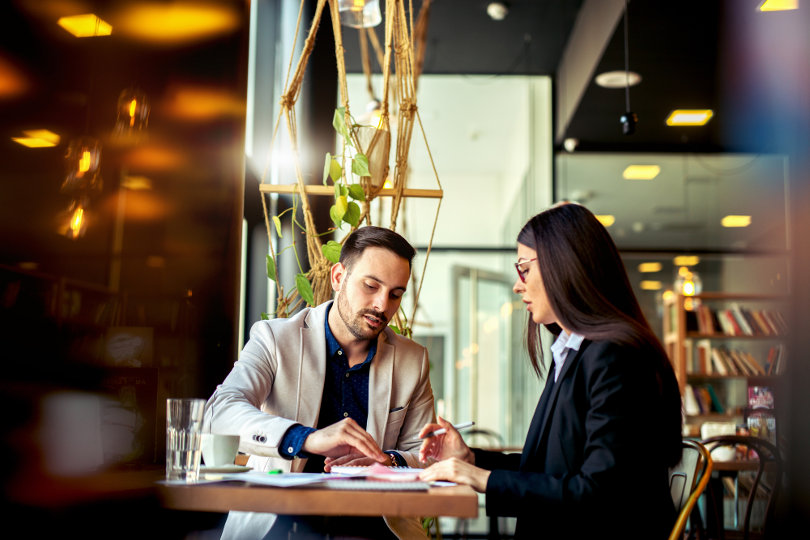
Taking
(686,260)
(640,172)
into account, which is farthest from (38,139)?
(686,260)

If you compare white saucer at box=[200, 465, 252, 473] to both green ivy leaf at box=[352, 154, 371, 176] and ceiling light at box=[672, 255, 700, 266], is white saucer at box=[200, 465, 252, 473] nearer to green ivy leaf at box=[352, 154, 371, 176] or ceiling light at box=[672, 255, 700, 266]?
green ivy leaf at box=[352, 154, 371, 176]

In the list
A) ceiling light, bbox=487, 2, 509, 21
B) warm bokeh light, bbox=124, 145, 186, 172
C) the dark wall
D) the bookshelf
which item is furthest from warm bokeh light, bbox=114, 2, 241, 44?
the bookshelf

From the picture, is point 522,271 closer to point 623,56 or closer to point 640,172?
point 623,56

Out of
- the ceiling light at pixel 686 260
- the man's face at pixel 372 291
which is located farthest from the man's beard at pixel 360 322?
the ceiling light at pixel 686 260

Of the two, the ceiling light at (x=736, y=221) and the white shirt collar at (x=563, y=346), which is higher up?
the ceiling light at (x=736, y=221)

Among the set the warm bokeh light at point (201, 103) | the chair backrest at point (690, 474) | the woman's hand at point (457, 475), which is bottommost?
the chair backrest at point (690, 474)

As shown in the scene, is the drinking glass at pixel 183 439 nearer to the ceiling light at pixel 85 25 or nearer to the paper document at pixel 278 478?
the paper document at pixel 278 478

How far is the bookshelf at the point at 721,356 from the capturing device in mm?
7035

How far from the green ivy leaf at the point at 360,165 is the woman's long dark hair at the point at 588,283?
96cm

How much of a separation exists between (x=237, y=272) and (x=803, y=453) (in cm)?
316

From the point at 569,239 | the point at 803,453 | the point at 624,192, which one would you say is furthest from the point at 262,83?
the point at 624,192

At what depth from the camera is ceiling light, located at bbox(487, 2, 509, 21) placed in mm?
5738

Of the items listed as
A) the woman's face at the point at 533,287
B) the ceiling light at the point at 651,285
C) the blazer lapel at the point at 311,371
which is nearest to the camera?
the woman's face at the point at 533,287

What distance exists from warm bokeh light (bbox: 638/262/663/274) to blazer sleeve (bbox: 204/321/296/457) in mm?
5999
